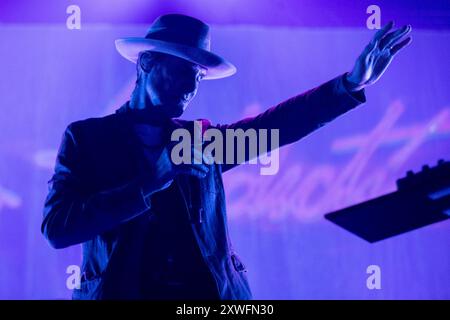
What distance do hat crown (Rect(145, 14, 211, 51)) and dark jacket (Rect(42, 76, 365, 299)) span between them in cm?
30

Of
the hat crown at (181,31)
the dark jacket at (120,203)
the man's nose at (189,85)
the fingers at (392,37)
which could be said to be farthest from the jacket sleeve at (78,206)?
the fingers at (392,37)

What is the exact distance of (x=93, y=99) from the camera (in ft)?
7.25

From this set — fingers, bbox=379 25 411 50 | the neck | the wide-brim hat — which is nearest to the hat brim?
the wide-brim hat

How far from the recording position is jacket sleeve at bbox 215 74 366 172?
2.10m

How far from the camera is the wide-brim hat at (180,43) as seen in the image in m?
2.08

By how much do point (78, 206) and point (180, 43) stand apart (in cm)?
68

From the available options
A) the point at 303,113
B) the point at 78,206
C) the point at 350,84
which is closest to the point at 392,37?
the point at 350,84

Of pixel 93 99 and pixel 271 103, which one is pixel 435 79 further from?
pixel 93 99

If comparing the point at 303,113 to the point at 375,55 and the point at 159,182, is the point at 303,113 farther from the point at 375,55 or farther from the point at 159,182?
the point at 159,182

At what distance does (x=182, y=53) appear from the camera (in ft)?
6.77

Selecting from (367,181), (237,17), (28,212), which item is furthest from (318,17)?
(28,212)

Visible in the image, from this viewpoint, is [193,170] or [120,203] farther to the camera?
[193,170]

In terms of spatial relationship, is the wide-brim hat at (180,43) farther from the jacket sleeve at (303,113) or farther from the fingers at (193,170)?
the fingers at (193,170)

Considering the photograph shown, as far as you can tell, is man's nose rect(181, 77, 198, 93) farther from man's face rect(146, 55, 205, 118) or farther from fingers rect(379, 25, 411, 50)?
fingers rect(379, 25, 411, 50)
